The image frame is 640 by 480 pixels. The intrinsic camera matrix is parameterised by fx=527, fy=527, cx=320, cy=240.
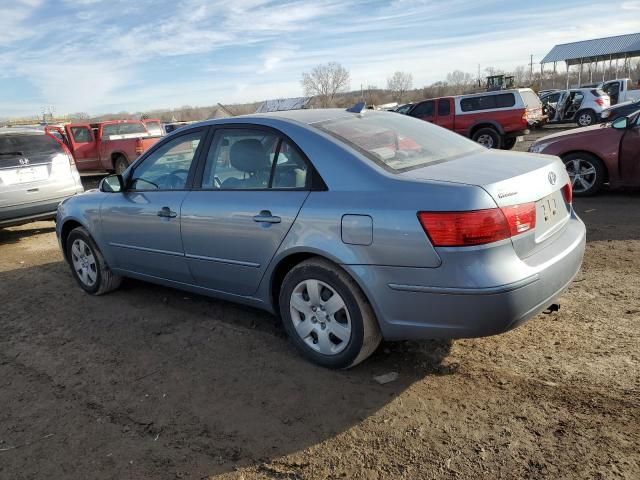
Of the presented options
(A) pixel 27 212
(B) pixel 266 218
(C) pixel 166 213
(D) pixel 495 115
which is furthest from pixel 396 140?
(D) pixel 495 115

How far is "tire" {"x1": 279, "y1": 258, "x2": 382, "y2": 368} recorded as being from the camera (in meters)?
3.10

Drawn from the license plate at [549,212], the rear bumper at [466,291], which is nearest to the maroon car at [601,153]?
the license plate at [549,212]

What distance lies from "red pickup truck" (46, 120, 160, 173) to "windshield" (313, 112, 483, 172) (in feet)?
40.8

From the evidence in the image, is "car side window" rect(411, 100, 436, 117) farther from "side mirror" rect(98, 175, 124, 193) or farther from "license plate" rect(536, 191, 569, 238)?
"license plate" rect(536, 191, 569, 238)

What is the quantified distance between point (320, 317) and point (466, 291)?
100cm

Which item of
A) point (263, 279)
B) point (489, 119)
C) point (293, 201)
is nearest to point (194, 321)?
point (263, 279)

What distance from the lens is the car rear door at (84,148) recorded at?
52.1 ft

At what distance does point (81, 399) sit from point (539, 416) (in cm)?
271

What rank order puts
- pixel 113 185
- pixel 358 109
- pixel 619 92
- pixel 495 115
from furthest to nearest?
pixel 619 92 → pixel 495 115 → pixel 113 185 → pixel 358 109

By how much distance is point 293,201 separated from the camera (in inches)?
131

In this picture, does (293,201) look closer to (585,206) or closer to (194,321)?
(194,321)

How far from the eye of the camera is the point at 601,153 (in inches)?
296

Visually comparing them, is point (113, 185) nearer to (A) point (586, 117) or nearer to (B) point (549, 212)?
(B) point (549, 212)

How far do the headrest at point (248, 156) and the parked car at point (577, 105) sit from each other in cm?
2028
